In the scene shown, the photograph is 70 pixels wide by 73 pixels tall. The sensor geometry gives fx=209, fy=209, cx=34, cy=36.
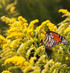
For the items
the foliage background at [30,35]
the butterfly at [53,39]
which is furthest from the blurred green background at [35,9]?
the butterfly at [53,39]

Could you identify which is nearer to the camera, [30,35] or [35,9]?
[30,35]

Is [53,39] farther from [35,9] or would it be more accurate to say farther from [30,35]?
[35,9]

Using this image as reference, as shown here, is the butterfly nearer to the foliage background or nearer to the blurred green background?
→ the foliage background

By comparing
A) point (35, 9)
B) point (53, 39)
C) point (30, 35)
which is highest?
point (35, 9)

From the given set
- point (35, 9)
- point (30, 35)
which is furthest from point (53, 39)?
point (35, 9)

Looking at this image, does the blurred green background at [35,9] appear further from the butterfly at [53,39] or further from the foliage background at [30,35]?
the butterfly at [53,39]

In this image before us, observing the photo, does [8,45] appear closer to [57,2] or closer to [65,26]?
[65,26]

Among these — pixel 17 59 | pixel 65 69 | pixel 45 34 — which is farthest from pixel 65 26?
pixel 17 59
